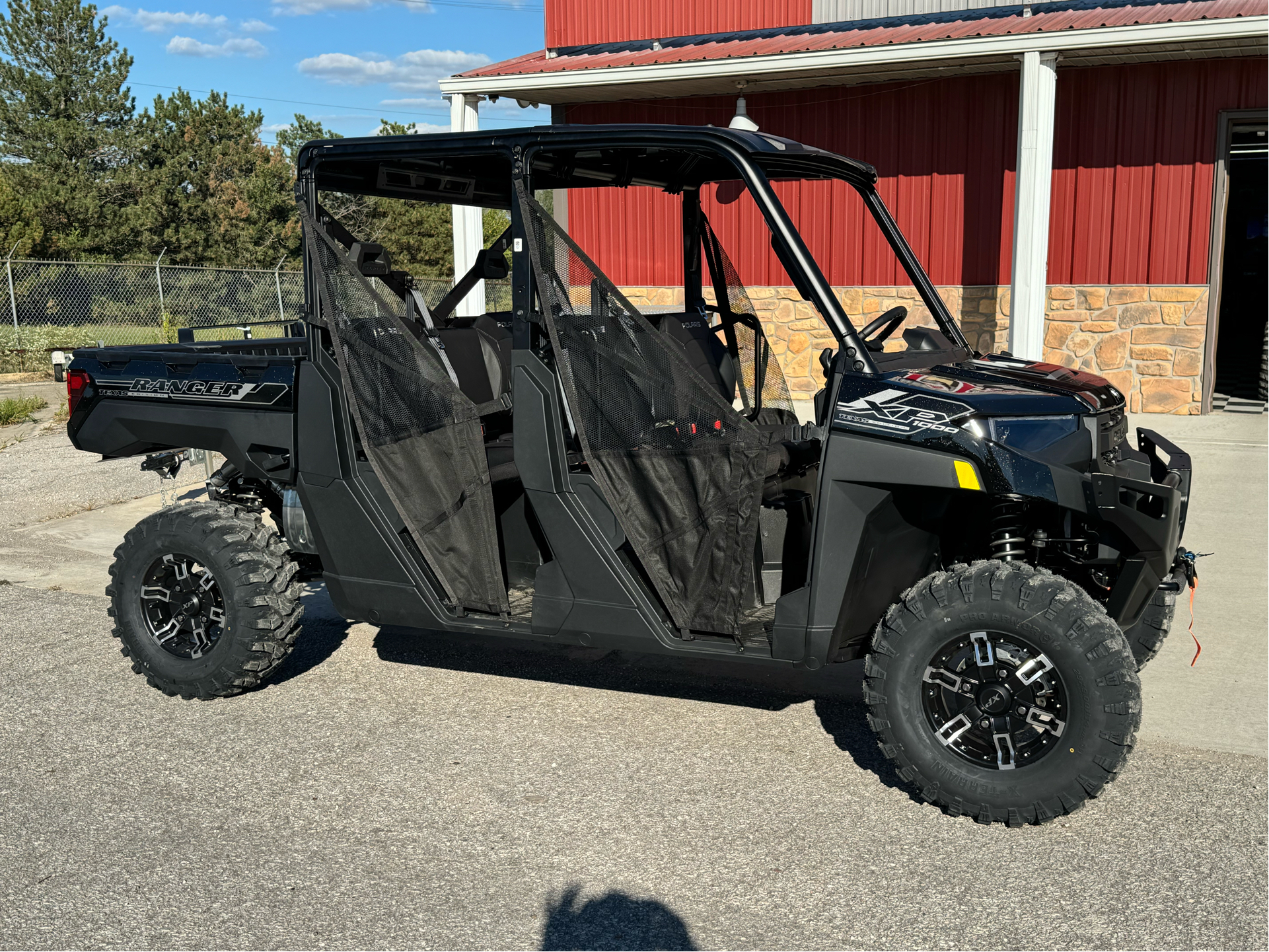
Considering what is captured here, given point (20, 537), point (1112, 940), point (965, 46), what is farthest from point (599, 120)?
point (1112, 940)

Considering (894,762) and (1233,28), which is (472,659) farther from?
(1233,28)

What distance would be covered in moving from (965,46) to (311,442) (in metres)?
9.36

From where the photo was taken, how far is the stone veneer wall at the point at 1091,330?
12.8m

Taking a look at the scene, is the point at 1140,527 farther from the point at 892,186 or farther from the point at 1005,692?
the point at 892,186

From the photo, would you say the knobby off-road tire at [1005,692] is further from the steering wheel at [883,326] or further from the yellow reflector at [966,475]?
the steering wheel at [883,326]

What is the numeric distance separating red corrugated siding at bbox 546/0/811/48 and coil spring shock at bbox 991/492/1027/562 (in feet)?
37.2

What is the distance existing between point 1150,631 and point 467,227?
10162 mm

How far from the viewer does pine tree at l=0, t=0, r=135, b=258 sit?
35.3 metres

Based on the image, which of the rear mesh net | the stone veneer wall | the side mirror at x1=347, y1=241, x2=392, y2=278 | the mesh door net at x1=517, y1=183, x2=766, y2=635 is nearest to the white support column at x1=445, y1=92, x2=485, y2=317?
the stone veneer wall

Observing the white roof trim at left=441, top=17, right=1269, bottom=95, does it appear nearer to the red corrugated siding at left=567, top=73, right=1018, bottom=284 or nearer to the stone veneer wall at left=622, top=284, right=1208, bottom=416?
the red corrugated siding at left=567, top=73, right=1018, bottom=284

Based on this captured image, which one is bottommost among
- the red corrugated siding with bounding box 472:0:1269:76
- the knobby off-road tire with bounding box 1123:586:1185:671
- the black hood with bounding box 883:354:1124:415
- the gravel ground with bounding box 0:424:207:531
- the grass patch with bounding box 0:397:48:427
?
the gravel ground with bounding box 0:424:207:531

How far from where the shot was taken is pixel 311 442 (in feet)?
15.7

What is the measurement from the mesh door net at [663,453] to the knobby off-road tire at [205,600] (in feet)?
5.30

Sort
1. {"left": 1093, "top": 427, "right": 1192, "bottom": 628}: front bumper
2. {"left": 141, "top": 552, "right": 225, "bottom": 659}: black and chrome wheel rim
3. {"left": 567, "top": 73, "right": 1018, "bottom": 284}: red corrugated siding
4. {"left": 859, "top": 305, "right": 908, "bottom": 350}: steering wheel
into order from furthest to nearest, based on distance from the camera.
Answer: {"left": 567, "top": 73, "right": 1018, "bottom": 284}: red corrugated siding → {"left": 141, "top": 552, "right": 225, "bottom": 659}: black and chrome wheel rim → {"left": 859, "top": 305, "right": 908, "bottom": 350}: steering wheel → {"left": 1093, "top": 427, "right": 1192, "bottom": 628}: front bumper
